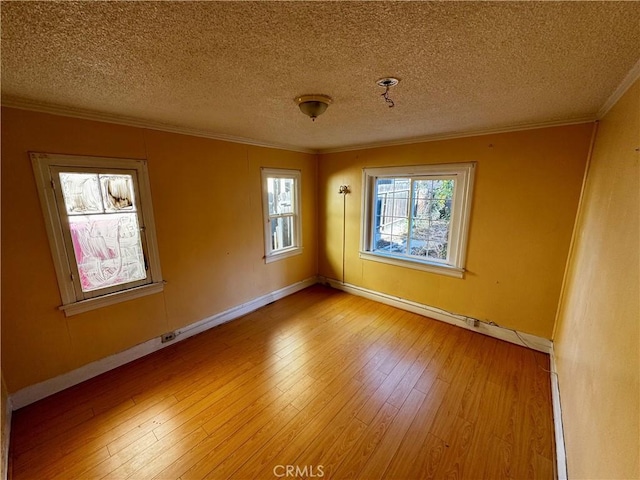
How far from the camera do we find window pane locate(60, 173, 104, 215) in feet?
6.72

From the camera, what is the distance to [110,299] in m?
2.34

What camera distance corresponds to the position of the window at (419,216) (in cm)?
298

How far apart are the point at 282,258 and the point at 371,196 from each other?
63.2 inches

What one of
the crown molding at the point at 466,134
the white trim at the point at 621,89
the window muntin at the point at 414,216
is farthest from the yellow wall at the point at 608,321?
the window muntin at the point at 414,216

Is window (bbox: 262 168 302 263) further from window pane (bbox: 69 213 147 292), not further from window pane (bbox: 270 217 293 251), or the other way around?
window pane (bbox: 69 213 147 292)

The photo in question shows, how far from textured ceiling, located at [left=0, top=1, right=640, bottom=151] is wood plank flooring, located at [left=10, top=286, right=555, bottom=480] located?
2261mm

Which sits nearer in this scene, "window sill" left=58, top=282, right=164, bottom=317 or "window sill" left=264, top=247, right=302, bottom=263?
"window sill" left=58, top=282, right=164, bottom=317

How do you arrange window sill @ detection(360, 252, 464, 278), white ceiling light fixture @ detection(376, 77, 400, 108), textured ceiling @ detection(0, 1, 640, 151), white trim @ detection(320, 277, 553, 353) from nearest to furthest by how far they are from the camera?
textured ceiling @ detection(0, 1, 640, 151) → white ceiling light fixture @ detection(376, 77, 400, 108) → white trim @ detection(320, 277, 553, 353) → window sill @ detection(360, 252, 464, 278)

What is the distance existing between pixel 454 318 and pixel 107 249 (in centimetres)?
375

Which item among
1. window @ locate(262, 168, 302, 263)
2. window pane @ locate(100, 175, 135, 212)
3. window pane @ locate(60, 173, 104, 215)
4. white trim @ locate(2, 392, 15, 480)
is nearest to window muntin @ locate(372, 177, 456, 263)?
window @ locate(262, 168, 302, 263)

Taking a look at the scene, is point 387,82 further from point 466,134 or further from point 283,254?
point 283,254

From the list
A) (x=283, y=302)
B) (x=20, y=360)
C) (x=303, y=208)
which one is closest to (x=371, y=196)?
(x=303, y=208)

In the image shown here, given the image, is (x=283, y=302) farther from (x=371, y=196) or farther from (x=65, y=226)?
(x=65, y=226)

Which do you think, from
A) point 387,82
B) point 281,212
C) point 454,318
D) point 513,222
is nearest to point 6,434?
point 281,212
